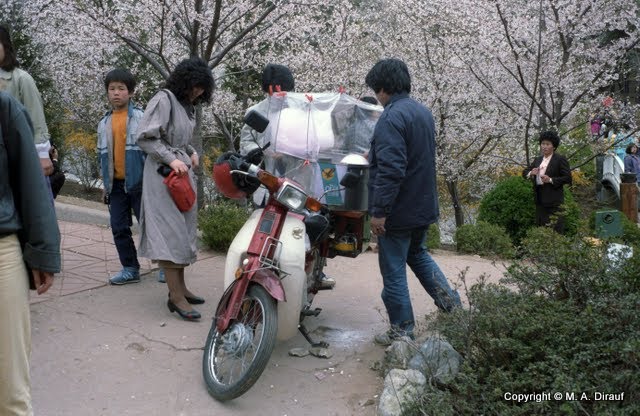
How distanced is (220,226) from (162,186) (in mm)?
2144

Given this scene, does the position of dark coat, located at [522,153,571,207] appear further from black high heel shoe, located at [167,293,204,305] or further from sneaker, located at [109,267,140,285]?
sneaker, located at [109,267,140,285]

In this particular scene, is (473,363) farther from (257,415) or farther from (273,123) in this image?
(273,123)

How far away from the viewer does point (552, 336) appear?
318 cm

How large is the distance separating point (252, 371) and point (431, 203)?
1.61 metres

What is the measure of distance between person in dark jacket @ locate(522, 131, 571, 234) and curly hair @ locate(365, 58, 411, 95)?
13.1ft

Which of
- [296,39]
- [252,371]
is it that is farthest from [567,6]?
[252,371]

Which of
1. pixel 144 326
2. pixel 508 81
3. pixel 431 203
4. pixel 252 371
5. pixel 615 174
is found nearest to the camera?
pixel 252 371

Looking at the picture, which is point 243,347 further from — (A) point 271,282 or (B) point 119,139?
(B) point 119,139

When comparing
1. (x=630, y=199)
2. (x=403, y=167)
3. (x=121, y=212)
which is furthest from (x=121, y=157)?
(x=630, y=199)

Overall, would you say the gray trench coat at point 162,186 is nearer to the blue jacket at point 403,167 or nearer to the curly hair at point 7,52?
the curly hair at point 7,52

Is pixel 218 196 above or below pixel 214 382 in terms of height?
above

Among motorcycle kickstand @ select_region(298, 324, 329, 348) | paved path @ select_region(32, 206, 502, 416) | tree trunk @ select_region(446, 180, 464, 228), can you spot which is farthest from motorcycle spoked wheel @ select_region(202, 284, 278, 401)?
tree trunk @ select_region(446, 180, 464, 228)

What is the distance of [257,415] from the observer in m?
3.35

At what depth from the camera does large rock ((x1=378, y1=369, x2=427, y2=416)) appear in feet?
10.6
